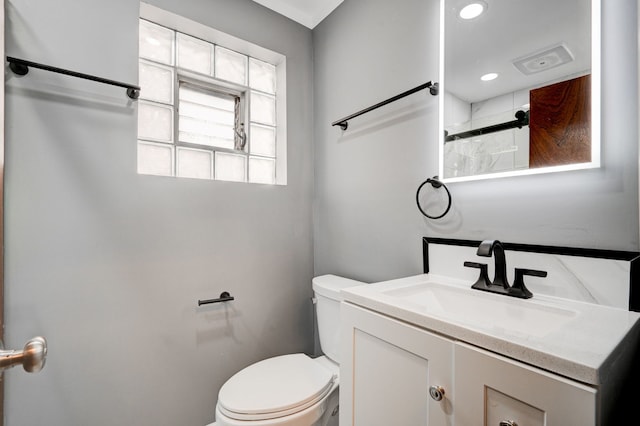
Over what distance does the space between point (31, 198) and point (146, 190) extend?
1.26ft

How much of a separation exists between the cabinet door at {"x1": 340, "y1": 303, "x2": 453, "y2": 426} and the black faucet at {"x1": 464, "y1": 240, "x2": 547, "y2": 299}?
0.35 m

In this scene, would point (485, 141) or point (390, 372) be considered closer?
point (390, 372)

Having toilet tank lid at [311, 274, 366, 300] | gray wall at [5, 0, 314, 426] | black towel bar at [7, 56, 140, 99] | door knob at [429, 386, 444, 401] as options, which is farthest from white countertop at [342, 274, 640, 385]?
black towel bar at [7, 56, 140, 99]

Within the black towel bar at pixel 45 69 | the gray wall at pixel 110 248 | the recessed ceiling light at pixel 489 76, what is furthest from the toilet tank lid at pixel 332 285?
the black towel bar at pixel 45 69

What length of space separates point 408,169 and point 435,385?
919mm

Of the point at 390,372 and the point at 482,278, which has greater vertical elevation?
the point at 482,278

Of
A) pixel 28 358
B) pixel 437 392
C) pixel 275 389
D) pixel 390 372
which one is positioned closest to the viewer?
pixel 28 358

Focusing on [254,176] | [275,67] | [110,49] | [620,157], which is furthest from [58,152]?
[620,157]

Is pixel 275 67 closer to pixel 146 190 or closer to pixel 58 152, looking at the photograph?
pixel 146 190

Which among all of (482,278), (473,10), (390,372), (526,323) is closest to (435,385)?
(390,372)

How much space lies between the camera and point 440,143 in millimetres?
1225

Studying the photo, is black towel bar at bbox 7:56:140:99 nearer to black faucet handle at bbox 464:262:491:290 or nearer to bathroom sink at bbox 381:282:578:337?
bathroom sink at bbox 381:282:578:337

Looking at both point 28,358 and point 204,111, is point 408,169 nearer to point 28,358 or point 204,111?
point 204,111

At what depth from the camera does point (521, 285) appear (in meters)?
0.93
